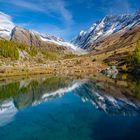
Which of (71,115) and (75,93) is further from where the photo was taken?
(75,93)

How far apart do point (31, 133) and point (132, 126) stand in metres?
16.9

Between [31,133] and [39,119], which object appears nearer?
[31,133]

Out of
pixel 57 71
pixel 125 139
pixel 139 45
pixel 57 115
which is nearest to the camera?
pixel 125 139

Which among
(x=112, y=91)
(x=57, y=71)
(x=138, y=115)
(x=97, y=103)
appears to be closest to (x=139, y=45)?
(x=57, y=71)

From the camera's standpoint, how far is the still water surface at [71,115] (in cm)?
4781

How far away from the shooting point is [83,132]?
48375 mm

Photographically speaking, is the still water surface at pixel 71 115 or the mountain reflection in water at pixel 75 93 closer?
the still water surface at pixel 71 115

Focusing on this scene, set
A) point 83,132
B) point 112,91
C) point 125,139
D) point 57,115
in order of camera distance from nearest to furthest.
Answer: point 125,139 < point 83,132 < point 57,115 < point 112,91

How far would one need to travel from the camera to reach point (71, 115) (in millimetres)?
63031

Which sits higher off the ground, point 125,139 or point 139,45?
point 139,45

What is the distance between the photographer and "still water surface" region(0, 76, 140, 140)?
47812 mm

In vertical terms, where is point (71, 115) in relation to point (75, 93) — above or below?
below

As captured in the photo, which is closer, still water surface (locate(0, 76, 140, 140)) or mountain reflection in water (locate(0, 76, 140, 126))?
still water surface (locate(0, 76, 140, 140))

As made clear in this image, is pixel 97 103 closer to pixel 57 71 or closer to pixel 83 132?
pixel 83 132
